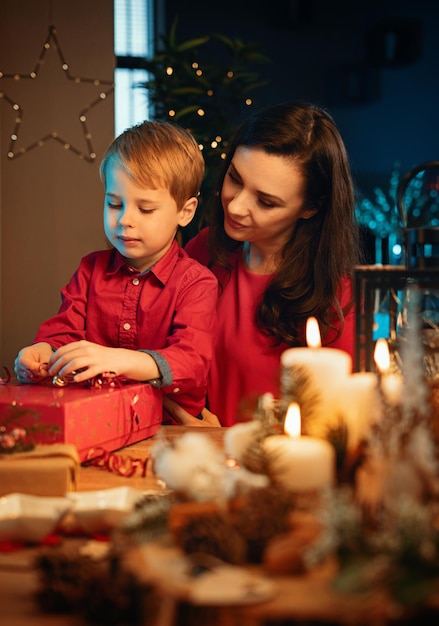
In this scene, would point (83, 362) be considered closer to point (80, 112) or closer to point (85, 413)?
point (85, 413)

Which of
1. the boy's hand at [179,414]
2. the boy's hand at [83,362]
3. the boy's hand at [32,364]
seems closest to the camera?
the boy's hand at [83,362]

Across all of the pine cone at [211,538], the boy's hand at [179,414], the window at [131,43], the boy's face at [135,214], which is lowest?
the boy's hand at [179,414]

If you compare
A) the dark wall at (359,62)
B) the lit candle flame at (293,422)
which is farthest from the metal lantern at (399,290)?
the dark wall at (359,62)

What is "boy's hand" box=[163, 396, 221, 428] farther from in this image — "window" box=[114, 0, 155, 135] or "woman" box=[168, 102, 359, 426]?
"window" box=[114, 0, 155, 135]

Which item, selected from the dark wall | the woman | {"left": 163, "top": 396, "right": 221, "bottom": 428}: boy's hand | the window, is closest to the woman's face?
the woman

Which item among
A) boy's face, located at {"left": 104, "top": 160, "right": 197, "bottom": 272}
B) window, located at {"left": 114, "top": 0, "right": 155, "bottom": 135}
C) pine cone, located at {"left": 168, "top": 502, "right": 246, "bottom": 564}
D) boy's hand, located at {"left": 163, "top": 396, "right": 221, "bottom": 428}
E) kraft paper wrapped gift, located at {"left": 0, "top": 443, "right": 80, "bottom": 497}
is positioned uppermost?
window, located at {"left": 114, "top": 0, "right": 155, "bottom": 135}

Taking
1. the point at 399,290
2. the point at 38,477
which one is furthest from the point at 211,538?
the point at 399,290

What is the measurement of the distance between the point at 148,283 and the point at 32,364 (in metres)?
0.32

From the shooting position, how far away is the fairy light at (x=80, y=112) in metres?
4.27

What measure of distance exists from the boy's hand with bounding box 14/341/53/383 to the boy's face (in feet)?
0.85

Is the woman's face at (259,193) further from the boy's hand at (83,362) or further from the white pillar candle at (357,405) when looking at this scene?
the white pillar candle at (357,405)

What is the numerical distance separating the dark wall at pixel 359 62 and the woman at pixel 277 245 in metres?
5.46

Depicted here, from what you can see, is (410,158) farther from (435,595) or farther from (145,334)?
(435,595)

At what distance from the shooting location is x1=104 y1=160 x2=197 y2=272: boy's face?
5.61 feet
